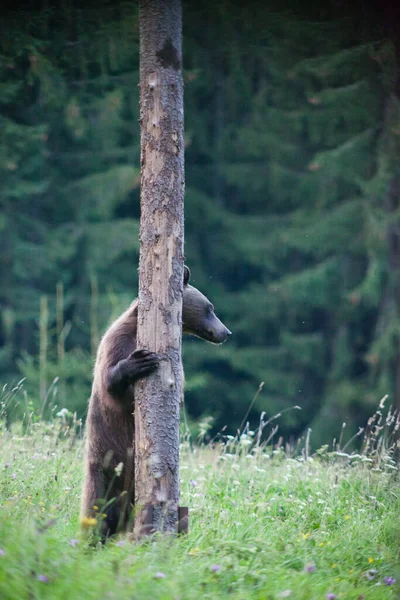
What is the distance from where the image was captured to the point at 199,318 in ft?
23.9

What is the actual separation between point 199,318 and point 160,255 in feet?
6.39

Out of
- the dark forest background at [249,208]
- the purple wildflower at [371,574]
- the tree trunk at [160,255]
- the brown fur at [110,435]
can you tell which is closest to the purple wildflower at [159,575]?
the tree trunk at [160,255]

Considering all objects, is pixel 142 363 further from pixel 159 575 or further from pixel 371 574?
pixel 371 574

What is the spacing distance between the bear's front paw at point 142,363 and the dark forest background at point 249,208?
1275 centimetres

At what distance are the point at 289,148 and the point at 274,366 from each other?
6.18 m

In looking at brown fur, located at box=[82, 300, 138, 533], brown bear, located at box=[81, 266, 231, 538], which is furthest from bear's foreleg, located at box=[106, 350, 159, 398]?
brown fur, located at box=[82, 300, 138, 533]

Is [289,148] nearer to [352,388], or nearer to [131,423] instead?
[352,388]

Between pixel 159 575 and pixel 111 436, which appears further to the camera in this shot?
pixel 111 436

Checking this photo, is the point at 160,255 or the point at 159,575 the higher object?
the point at 160,255

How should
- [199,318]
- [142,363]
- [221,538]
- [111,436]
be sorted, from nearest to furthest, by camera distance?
[142,363], [221,538], [111,436], [199,318]

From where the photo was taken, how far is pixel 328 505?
273 inches

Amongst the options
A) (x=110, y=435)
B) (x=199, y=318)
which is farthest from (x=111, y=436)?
(x=199, y=318)

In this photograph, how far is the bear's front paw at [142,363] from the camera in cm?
540

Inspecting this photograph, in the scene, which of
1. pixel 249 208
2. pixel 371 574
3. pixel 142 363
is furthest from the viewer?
pixel 249 208
